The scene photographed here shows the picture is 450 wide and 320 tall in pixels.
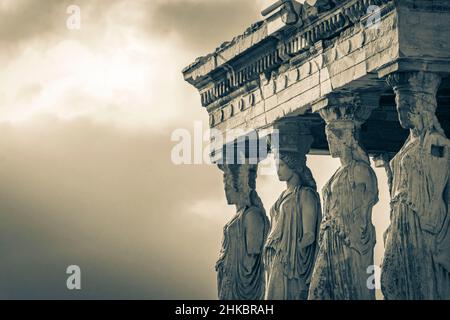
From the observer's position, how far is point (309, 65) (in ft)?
163

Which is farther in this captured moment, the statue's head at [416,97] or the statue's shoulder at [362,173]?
the statue's shoulder at [362,173]

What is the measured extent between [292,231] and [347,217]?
8.87 ft

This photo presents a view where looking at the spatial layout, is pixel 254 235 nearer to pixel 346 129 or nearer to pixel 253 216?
pixel 253 216

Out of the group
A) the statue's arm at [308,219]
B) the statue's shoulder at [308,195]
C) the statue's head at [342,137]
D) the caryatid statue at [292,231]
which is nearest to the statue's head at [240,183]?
the caryatid statue at [292,231]

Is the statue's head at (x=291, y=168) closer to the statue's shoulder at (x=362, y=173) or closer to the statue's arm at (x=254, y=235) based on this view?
the statue's arm at (x=254, y=235)

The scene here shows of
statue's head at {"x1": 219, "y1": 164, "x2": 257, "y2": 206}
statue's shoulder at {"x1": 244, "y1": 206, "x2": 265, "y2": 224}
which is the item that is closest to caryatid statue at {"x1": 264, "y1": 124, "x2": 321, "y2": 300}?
statue's shoulder at {"x1": 244, "y1": 206, "x2": 265, "y2": 224}

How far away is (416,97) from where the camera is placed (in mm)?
46750

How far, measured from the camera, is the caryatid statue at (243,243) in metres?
53.4

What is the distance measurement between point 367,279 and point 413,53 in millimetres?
4374

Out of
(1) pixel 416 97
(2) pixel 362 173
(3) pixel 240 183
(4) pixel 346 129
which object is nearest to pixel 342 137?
(4) pixel 346 129

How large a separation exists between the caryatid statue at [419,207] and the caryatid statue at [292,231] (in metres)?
4.25
